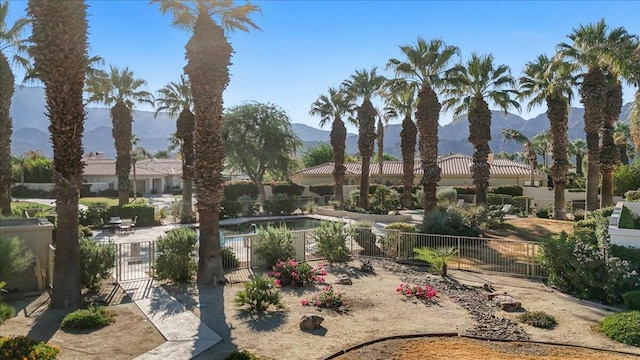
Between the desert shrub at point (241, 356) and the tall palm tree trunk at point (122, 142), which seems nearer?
the desert shrub at point (241, 356)

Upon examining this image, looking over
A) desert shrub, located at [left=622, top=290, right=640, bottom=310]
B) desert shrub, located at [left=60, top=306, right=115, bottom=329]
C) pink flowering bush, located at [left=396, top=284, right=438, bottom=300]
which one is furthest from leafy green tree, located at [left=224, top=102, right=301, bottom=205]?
desert shrub, located at [left=622, top=290, right=640, bottom=310]

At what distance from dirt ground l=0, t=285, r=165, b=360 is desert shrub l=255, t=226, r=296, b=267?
198 inches

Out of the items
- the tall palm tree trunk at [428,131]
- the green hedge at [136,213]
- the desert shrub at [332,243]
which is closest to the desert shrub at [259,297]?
the desert shrub at [332,243]

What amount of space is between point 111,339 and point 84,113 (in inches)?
231

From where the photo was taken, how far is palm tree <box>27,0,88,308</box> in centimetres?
1072

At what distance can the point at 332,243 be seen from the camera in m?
16.9

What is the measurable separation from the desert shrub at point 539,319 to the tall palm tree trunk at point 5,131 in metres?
24.1

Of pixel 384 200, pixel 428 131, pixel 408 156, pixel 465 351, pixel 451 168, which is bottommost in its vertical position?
pixel 465 351

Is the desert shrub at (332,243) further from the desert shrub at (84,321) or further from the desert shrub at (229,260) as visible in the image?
the desert shrub at (84,321)

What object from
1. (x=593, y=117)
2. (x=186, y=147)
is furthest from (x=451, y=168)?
Result: (x=186, y=147)

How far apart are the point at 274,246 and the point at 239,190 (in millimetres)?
29078

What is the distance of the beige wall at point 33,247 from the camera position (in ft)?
41.2

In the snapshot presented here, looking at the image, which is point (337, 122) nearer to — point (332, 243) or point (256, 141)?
point (256, 141)

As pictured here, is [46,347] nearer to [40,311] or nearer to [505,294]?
[40,311]
